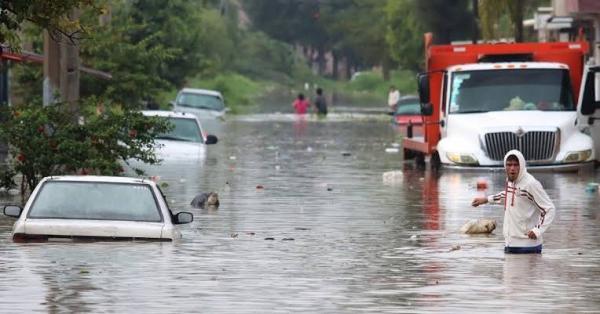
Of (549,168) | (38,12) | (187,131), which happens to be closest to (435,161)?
(549,168)

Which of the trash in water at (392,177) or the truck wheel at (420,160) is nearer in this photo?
the trash in water at (392,177)

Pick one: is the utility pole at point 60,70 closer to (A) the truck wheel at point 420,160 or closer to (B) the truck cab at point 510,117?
(B) the truck cab at point 510,117

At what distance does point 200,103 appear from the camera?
79.1 meters

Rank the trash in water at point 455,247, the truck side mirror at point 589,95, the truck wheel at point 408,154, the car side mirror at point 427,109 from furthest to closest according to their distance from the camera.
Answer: the truck wheel at point 408,154, the car side mirror at point 427,109, the truck side mirror at point 589,95, the trash in water at point 455,247

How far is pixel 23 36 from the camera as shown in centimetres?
5062

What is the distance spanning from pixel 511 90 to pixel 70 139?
1299 centimetres

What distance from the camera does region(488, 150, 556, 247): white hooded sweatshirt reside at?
20.4 m

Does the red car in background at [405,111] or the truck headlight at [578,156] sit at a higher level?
the red car in background at [405,111]

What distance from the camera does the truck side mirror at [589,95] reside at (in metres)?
38.1

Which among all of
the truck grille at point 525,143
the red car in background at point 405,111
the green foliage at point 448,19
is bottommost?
the truck grille at point 525,143

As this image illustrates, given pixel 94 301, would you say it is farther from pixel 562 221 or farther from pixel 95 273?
pixel 562 221

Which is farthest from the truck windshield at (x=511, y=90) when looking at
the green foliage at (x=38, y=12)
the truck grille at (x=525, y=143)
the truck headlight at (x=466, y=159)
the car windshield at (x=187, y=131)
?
the green foliage at (x=38, y=12)

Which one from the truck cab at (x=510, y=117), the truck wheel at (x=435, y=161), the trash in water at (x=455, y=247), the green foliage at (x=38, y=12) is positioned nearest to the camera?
the trash in water at (x=455, y=247)

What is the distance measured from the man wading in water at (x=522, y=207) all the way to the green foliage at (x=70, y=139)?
9183mm
